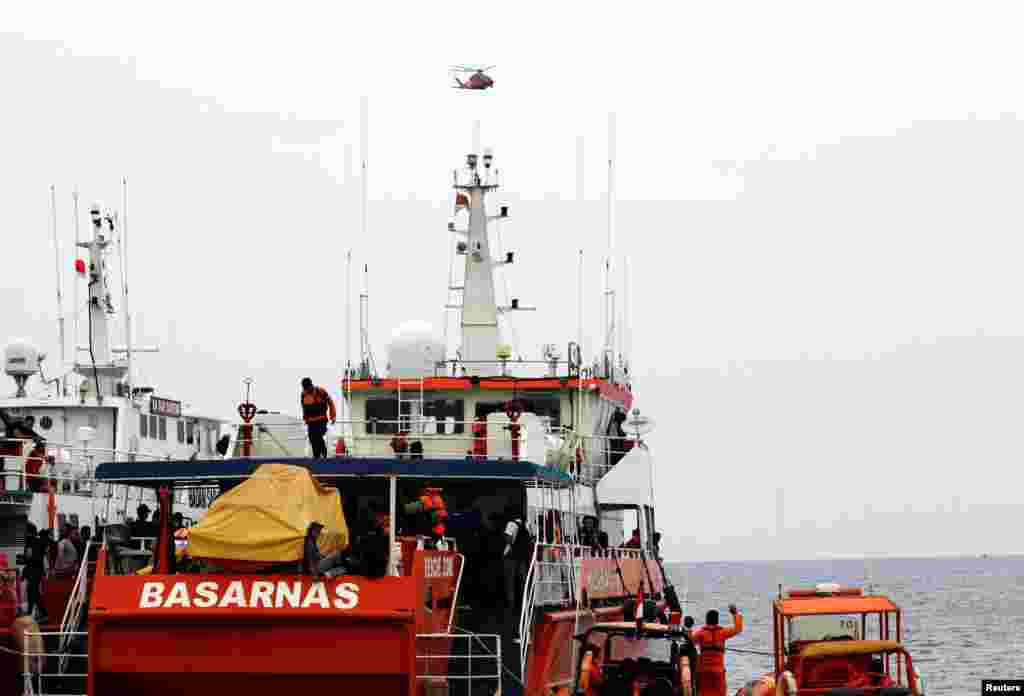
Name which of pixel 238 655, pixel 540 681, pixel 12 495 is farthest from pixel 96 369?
pixel 238 655

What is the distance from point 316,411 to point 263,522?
4903 mm

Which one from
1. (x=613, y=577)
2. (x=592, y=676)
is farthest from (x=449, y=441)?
(x=592, y=676)

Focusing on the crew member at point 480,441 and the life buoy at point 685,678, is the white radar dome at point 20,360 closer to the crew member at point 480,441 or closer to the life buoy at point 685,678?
the crew member at point 480,441

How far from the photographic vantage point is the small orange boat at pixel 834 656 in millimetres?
21766

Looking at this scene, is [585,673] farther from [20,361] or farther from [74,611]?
[20,361]

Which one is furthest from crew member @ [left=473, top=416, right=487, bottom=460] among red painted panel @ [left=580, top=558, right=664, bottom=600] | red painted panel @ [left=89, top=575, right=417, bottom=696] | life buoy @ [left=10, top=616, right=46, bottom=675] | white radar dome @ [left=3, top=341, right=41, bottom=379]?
white radar dome @ [left=3, top=341, right=41, bottom=379]

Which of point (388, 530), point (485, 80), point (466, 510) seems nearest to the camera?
point (388, 530)

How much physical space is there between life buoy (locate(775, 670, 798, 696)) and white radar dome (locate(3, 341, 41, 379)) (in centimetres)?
2346

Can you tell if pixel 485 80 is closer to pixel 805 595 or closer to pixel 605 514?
pixel 605 514

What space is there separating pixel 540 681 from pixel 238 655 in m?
5.86

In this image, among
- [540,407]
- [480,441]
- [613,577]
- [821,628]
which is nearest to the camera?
[821,628]

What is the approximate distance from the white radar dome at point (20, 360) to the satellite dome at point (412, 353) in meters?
10.5

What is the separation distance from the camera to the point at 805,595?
2600 cm

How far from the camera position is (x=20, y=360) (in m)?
40.7
